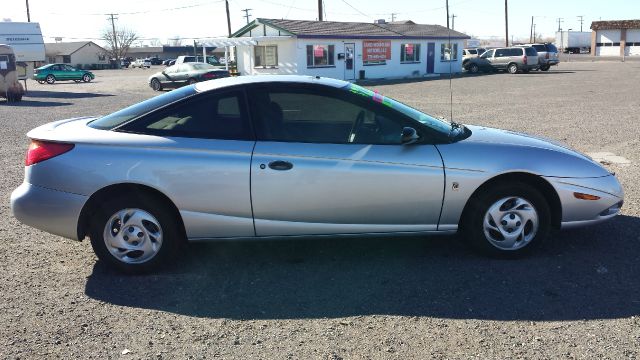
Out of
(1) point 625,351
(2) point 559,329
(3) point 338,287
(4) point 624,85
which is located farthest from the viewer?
(4) point 624,85

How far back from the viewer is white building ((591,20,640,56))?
230ft

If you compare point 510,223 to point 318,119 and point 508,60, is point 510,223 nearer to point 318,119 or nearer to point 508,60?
point 318,119

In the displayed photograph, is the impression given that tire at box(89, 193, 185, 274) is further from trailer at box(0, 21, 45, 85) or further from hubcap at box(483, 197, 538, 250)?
trailer at box(0, 21, 45, 85)

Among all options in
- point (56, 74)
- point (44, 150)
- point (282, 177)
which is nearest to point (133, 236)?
point (44, 150)

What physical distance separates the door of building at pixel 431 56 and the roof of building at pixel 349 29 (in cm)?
75

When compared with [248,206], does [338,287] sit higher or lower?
lower

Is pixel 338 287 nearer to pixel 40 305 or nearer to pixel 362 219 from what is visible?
pixel 362 219

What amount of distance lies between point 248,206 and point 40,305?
1.61 m

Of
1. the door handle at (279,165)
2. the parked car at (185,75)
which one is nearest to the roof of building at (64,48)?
the parked car at (185,75)

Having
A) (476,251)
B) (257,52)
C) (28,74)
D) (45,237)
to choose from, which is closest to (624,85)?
(257,52)

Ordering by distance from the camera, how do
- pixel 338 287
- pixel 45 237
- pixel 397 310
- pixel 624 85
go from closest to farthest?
pixel 397 310
pixel 338 287
pixel 45 237
pixel 624 85

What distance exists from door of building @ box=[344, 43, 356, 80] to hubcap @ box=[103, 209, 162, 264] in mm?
29691

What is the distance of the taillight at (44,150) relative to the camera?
4172 mm

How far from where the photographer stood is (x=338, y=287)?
4.04 meters
